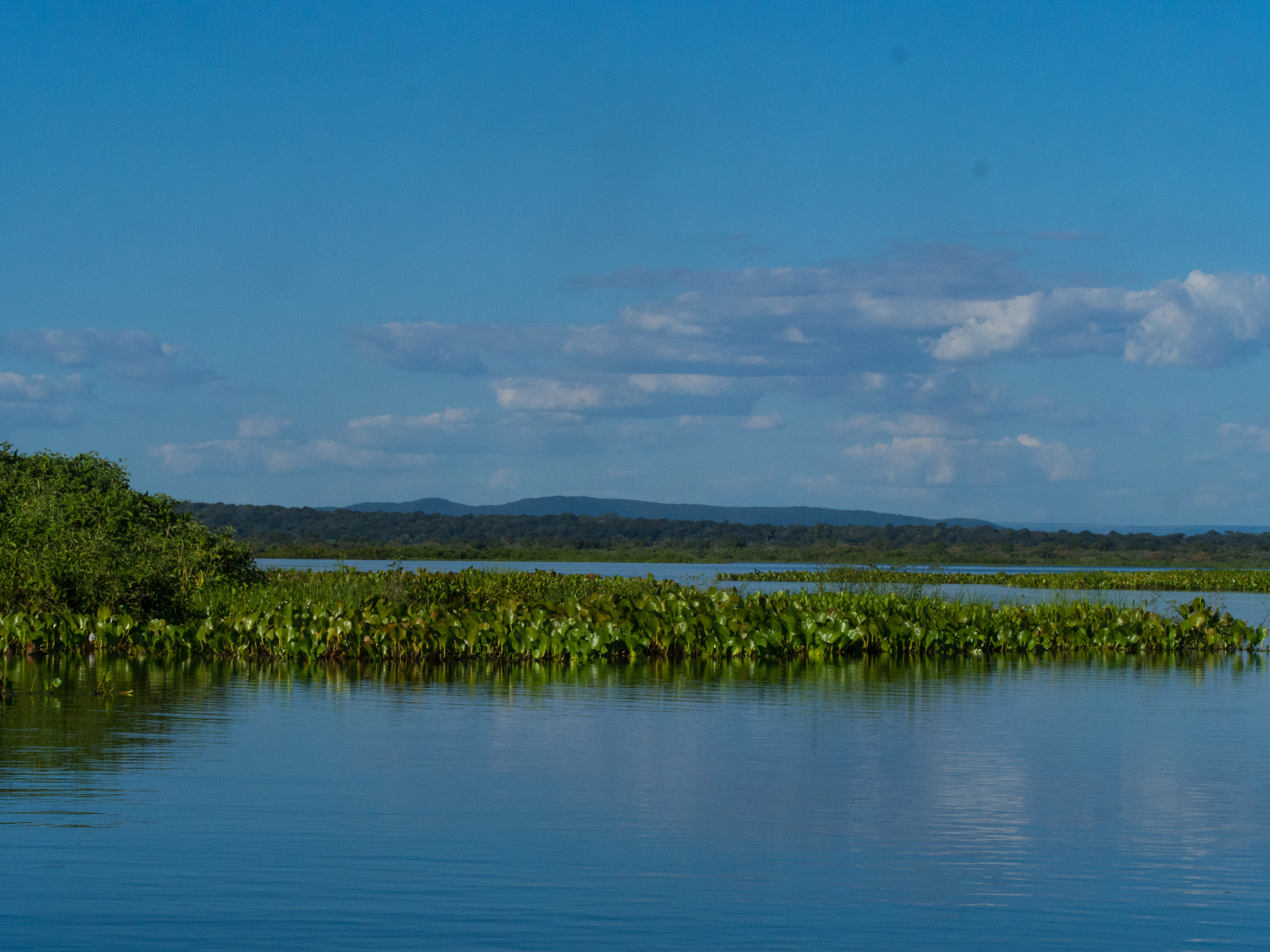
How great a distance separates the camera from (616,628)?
73.5 ft

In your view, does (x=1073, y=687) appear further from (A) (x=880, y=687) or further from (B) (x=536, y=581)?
(B) (x=536, y=581)

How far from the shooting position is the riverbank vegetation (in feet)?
327

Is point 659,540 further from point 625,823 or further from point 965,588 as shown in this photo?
point 625,823

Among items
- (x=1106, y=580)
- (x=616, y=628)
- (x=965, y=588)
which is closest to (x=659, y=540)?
(x=1106, y=580)

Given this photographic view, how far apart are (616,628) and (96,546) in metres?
9.05

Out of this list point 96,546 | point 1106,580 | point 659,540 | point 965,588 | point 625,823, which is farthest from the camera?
point 659,540

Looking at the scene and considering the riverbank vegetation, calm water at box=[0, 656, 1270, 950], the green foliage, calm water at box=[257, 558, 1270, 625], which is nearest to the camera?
calm water at box=[0, 656, 1270, 950]

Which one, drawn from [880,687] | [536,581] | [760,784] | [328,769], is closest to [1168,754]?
[760,784]

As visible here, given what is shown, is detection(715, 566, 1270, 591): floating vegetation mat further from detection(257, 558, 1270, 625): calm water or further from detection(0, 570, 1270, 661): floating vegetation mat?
detection(0, 570, 1270, 661): floating vegetation mat

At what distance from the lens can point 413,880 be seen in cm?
783

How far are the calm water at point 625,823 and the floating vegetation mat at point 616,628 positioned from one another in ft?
15.3

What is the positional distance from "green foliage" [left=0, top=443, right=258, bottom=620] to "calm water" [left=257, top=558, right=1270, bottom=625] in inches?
223

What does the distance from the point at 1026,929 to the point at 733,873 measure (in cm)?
177

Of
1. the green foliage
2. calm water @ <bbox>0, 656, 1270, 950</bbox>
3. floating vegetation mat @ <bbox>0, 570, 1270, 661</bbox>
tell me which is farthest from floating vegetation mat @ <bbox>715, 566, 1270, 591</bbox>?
calm water @ <bbox>0, 656, 1270, 950</bbox>
